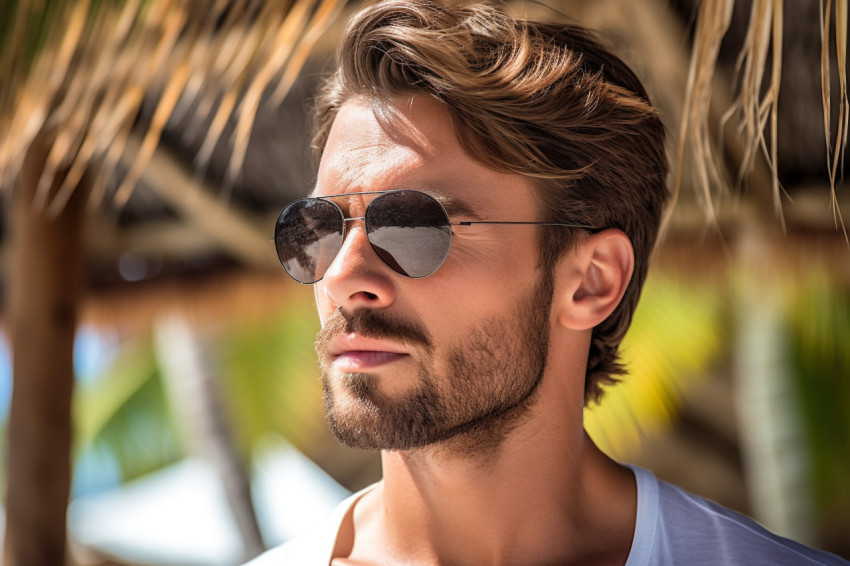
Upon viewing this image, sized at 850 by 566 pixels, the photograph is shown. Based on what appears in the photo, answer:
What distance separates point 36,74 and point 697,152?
59.3 inches

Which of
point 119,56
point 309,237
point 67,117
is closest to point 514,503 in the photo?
point 309,237

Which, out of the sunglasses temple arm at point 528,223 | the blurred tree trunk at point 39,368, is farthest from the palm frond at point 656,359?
the sunglasses temple arm at point 528,223

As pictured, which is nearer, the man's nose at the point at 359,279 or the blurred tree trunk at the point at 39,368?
the man's nose at the point at 359,279

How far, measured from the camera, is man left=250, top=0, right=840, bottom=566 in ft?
3.91

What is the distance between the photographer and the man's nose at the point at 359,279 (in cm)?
119

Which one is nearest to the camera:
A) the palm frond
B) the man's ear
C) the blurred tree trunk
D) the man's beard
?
the man's beard

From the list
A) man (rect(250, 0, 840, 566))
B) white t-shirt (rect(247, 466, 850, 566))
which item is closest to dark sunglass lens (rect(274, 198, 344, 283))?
man (rect(250, 0, 840, 566))

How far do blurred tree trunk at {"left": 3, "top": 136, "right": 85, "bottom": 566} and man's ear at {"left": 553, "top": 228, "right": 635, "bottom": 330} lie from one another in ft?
5.80

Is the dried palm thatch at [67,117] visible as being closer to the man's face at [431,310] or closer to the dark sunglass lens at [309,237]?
the dark sunglass lens at [309,237]

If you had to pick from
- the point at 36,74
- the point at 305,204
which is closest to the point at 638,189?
the point at 305,204

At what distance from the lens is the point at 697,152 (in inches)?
54.6

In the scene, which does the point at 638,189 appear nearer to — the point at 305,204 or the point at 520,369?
the point at 520,369

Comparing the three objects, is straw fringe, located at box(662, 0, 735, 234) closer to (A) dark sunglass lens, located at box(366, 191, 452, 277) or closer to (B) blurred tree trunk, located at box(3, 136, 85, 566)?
(A) dark sunglass lens, located at box(366, 191, 452, 277)

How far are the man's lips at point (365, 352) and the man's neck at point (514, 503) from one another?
0.15 m
